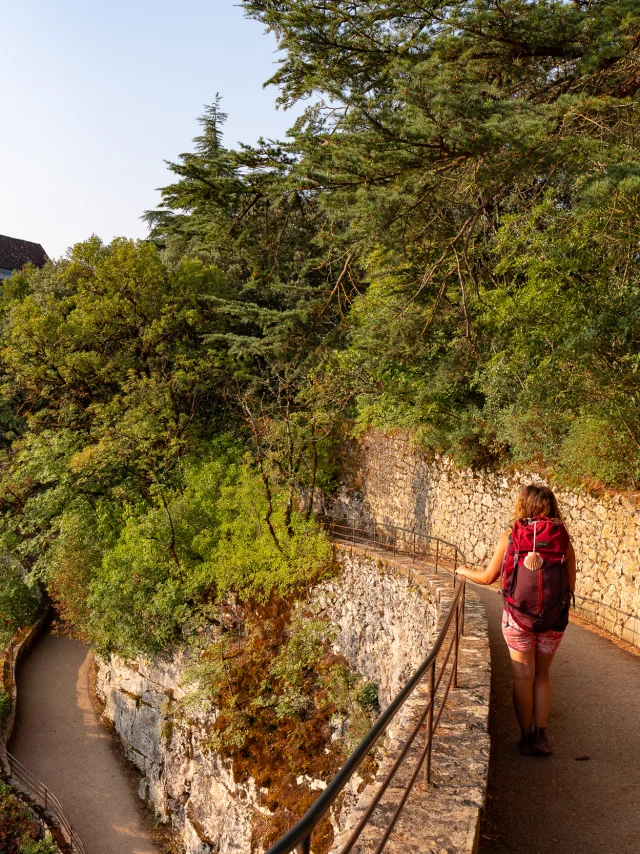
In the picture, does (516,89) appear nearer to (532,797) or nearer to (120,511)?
(532,797)

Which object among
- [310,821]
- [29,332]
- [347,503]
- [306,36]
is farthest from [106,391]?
[310,821]

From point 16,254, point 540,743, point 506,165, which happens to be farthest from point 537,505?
point 16,254

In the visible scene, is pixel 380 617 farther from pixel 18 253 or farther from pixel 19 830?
pixel 18 253

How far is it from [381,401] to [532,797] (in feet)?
44.6

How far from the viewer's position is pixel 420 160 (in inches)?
302

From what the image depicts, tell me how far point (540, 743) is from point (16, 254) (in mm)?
52272

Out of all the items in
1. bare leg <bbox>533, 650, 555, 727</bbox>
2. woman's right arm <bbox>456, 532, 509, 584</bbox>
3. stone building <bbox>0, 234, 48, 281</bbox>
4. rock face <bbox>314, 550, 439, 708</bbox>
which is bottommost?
rock face <bbox>314, 550, 439, 708</bbox>

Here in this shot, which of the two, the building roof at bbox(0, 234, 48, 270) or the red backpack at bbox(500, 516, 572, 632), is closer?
the red backpack at bbox(500, 516, 572, 632)

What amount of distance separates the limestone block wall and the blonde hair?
5207 millimetres

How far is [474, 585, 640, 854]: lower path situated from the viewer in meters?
3.64

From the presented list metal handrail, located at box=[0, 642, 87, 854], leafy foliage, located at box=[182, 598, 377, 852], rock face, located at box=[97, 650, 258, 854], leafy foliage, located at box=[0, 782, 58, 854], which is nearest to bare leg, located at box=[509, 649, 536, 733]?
leafy foliage, located at box=[182, 598, 377, 852]

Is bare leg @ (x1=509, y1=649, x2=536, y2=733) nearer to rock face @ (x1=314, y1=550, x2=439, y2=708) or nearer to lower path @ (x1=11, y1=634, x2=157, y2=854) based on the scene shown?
rock face @ (x1=314, y1=550, x2=439, y2=708)

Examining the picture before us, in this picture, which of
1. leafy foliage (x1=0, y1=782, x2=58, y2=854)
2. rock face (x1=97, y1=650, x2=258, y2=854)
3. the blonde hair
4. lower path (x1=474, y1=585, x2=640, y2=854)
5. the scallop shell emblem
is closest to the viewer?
lower path (x1=474, y1=585, x2=640, y2=854)

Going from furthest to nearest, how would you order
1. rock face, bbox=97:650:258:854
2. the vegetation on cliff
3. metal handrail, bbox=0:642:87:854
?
metal handrail, bbox=0:642:87:854 → rock face, bbox=97:650:258:854 → the vegetation on cliff
